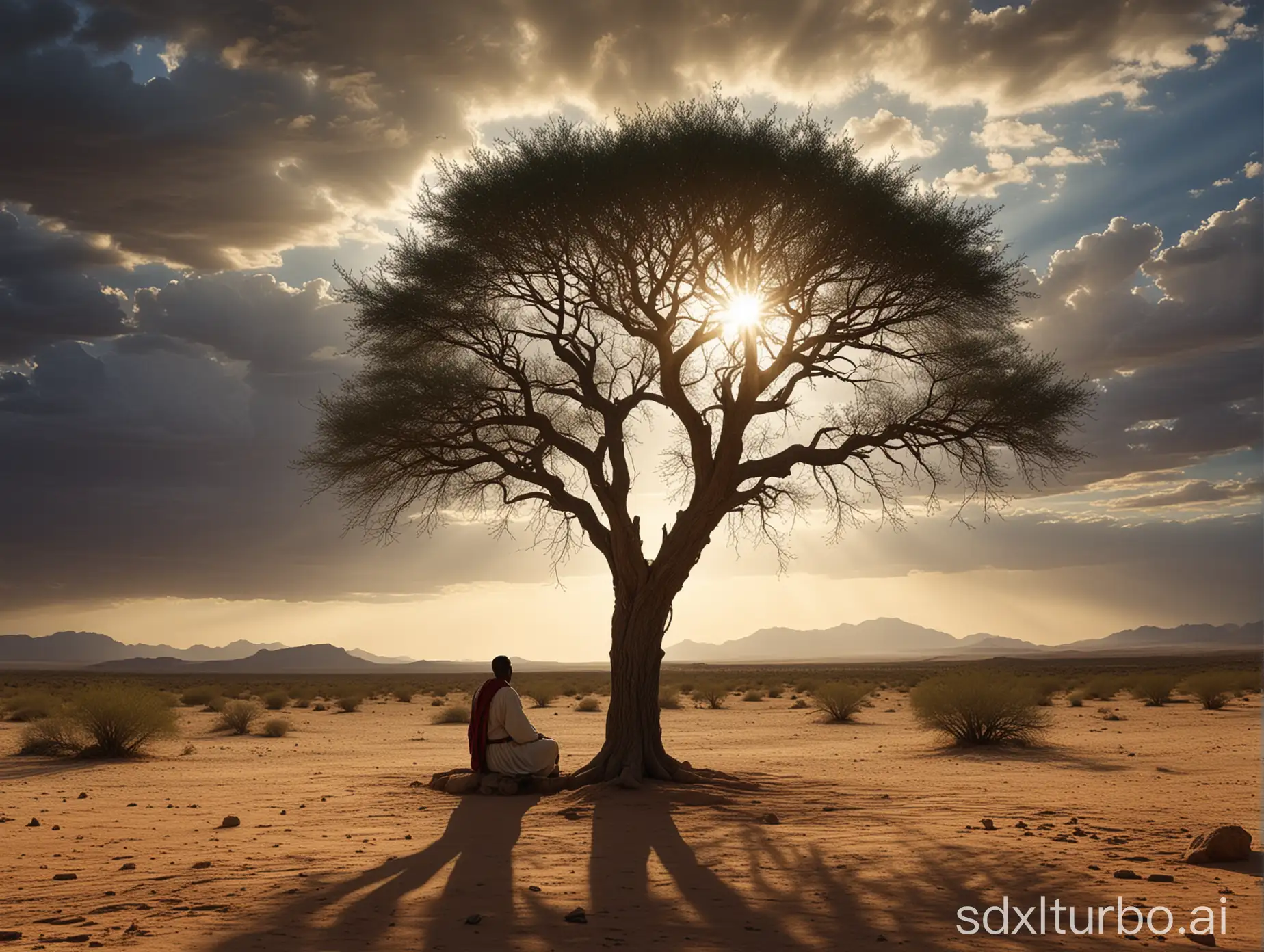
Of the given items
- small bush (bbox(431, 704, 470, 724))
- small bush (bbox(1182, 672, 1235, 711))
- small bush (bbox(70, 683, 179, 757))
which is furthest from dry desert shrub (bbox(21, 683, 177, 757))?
small bush (bbox(1182, 672, 1235, 711))

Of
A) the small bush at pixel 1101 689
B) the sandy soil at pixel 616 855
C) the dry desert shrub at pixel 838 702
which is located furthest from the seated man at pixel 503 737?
the small bush at pixel 1101 689

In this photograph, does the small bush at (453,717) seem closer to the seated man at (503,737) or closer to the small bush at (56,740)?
the small bush at (56,740)

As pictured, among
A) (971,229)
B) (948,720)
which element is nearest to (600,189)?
(971,229)

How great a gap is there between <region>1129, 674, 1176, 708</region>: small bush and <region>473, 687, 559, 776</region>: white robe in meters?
28.5

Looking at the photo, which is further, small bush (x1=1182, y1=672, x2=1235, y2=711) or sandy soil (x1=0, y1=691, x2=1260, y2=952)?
small bush (x1=1182, y1=672, x2=1235, y2=711)

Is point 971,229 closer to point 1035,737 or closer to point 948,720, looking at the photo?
point 948,720

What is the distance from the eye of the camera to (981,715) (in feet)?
75.6

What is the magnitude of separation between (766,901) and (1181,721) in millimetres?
25026

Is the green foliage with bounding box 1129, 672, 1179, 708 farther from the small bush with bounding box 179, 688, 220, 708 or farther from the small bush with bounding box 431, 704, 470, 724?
the small bush with bounding box 179, 688, 220, 708

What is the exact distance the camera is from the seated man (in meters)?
14.6

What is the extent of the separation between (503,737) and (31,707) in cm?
2493

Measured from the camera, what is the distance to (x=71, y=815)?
44.7 ft

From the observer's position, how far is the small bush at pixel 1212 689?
109 ft

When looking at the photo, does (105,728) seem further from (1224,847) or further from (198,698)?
(1224,847)
